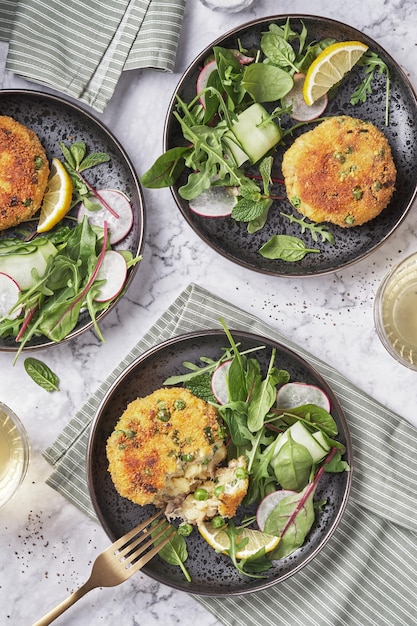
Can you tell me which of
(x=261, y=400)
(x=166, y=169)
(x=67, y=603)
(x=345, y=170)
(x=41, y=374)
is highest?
(x=345, y=170)

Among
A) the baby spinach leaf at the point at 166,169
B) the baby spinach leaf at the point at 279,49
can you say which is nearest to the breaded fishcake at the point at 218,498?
the baby spinach leaf at the point at 166,169

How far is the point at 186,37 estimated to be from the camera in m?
2.80

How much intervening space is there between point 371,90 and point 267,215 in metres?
0.63

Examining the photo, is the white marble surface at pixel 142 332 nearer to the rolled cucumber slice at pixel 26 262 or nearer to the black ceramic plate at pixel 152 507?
the black ceramic plate at pixel 152 507

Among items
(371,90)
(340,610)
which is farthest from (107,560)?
(371,90)

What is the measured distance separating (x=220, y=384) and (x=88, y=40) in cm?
145

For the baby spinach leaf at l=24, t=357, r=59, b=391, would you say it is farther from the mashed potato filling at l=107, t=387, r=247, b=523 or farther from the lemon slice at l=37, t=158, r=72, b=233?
the lemon slice at l=37, t=158, r=72, b=233

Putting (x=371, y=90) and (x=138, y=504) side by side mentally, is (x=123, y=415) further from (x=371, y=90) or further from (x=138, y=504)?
(x=371, y=90)

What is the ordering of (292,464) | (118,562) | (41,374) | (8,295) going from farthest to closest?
(41,374) < (8,295) < (118,562) < (292,464)

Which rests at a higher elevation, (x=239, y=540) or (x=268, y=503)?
(x=268, y=503)

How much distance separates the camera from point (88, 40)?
8.97 feet

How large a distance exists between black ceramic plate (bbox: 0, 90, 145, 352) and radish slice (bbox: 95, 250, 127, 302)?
5 centimetres

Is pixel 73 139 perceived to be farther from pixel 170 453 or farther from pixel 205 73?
pixel 170 453

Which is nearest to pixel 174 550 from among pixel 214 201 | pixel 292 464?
pixel 292 464
